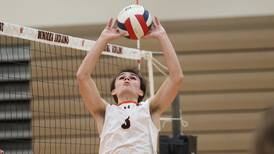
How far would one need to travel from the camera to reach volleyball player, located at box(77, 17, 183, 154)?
3102 mm

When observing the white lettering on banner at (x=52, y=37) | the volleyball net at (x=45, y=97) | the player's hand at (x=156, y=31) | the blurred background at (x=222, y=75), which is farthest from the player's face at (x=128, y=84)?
the blurred background at (x=222, y=75)

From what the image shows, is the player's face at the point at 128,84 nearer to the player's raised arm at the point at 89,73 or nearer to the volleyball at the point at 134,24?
the player's raised arm at the point at 89,73

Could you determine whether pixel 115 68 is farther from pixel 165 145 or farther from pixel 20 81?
pixel 165 145

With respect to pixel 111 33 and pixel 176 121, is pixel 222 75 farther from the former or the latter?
pixel 111 33

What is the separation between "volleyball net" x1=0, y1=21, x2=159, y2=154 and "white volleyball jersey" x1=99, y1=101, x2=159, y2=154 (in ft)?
14.1

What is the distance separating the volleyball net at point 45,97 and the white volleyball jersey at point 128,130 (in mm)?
4284

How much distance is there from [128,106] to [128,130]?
0.16 meters

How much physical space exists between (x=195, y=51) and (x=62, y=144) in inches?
88.8

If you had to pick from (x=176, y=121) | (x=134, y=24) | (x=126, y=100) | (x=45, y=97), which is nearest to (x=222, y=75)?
(x=176, y=121)

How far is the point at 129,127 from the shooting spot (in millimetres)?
3109

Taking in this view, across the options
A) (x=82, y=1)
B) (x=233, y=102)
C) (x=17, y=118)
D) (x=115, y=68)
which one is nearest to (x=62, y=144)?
(x=17, y=118)

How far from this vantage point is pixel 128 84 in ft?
10.5

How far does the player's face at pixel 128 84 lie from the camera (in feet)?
10.4

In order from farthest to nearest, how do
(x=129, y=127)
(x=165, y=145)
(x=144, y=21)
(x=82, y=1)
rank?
(x=82, y=1)
(x=165, y=145)
(x=144, y=21)
(x=129, y=127)
